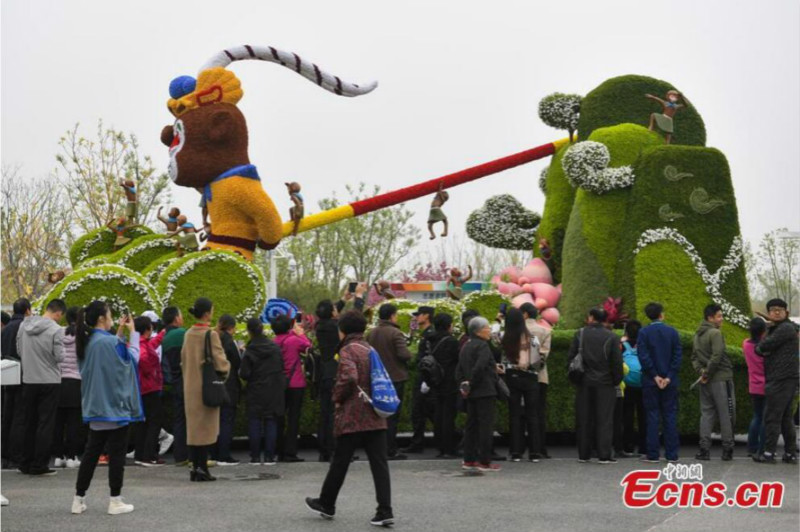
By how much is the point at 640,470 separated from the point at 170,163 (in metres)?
8.75

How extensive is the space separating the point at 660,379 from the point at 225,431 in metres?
4.92

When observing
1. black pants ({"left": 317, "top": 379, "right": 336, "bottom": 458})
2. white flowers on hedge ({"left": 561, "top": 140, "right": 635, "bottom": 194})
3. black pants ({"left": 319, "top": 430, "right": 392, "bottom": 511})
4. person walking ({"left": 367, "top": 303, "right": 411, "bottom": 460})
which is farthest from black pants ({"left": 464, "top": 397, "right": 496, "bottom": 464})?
white flowers on hedge ({"left": 561, "top": 140, "right": 635, "bottom": 194})

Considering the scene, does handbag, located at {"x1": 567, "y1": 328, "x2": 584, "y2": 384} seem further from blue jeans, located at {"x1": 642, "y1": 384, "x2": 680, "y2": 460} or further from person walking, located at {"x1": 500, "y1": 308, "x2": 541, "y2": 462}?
blue jeans, located at {"x1": 642, "y1": 384, "x2": 680, "y2": 460}

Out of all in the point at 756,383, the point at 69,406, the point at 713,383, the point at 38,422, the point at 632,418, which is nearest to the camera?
the point at 38,422

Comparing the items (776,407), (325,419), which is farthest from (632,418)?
(325,419)

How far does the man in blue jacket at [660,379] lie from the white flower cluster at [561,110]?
433 inches

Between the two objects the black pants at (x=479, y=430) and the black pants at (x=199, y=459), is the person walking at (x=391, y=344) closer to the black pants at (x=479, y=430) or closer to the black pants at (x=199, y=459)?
the black pants at (x=479, y=430)

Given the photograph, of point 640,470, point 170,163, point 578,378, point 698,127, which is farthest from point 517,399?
point 698,127

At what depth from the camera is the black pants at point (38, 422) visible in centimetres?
1121

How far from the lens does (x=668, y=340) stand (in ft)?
41.4

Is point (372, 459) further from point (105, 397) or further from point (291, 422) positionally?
point (291, 422)

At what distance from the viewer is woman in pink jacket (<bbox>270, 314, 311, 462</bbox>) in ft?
42.1

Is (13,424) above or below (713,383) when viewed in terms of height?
below

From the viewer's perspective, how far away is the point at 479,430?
11.8 meters
